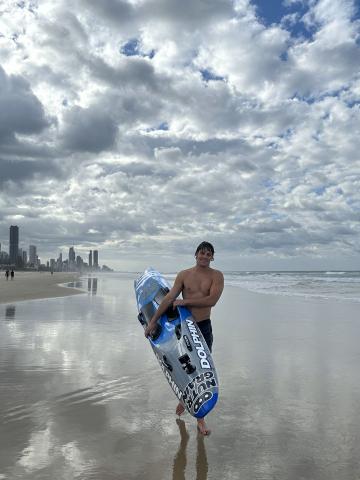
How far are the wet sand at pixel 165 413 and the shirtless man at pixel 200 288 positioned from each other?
0.81 meters

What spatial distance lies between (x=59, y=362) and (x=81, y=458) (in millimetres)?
3818

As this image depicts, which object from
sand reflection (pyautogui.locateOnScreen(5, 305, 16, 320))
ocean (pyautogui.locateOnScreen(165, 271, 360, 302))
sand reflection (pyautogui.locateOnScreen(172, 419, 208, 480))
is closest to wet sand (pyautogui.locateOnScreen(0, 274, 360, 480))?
sand reflection (pyautogui.locateOnScreen(172, 419, 208, 480))

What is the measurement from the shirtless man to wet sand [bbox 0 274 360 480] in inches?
32.0

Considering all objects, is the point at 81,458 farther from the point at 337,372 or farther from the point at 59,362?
the point at 337,372

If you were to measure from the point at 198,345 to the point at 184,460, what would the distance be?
1260mm

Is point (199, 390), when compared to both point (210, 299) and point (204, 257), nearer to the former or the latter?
point (210, 299)

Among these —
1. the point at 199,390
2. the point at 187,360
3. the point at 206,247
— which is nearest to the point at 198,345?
the point at 187,360

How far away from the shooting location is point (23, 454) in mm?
3723

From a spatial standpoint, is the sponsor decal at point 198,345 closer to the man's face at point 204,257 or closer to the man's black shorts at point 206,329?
the man's black shorts at point 206,329

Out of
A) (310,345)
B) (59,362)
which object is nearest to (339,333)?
(310,345)

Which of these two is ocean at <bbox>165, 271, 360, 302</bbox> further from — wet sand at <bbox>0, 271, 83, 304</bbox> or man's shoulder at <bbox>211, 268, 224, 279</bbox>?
man's shoulder at <bbox>211, 268, 224, 279</bbox>

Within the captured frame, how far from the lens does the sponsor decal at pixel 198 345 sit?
4.57 meters

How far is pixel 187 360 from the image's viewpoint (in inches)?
184

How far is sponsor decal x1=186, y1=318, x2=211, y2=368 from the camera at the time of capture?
Result: 457 cm
